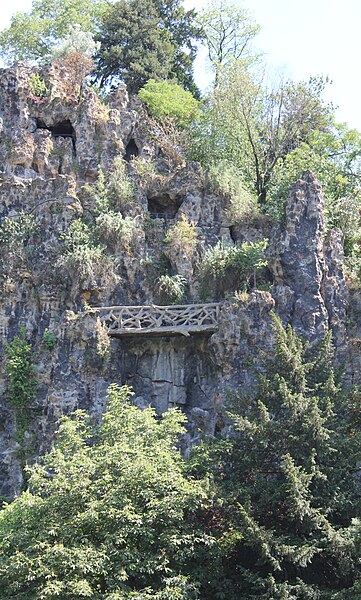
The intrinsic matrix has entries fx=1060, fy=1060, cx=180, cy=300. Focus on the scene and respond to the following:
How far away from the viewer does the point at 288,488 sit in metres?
22.7

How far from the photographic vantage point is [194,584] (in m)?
21.7

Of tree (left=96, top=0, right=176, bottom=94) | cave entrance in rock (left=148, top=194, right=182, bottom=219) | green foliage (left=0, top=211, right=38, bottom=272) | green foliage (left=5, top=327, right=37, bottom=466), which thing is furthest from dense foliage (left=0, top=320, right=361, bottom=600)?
tree (left=96, top=0, right=176, bottom=94)

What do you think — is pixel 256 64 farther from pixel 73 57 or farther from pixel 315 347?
pixel 315 347

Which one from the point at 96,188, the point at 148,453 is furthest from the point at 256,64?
the point at 148,453

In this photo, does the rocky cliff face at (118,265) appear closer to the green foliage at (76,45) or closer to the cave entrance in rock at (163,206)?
the cave entrance in rock at (163,206)

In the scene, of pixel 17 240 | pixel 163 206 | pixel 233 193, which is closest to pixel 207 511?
pixel 17 240

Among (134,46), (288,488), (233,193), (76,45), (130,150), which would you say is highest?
(134,46)

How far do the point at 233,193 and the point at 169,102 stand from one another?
5971 millimetres

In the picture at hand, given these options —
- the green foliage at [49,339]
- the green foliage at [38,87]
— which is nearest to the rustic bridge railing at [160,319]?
the green foliage at [49,339]

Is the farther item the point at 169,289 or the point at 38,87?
the point at 38,87

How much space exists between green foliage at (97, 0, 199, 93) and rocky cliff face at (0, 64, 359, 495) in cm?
539

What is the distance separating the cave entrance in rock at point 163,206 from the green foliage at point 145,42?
8185 mm

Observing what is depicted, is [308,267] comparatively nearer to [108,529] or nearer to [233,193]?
[233,193]

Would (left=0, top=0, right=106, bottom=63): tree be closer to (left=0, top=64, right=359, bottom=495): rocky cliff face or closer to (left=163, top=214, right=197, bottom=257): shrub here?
(left=0, top=64, right=359, bottom=495): rocky cliff face
